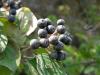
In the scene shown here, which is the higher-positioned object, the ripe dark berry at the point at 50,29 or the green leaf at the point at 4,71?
the ripe dark berry at the point at 50,29

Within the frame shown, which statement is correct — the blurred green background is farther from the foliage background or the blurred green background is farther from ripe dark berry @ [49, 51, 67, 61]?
ripe dark berry @ [49, 51, 67, 61]

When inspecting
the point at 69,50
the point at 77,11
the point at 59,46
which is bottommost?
the point at 77,11

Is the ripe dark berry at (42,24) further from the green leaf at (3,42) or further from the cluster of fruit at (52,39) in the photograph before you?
the green leaf at (3,42)

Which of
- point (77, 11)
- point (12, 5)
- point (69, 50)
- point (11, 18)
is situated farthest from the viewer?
point (77, 11)

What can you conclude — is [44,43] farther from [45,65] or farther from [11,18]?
[11,18]

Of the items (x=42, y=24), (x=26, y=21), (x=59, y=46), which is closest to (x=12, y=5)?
(x=26, y=21)

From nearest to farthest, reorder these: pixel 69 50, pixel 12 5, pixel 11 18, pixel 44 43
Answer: pixel 44 43 < pixel 11 18 < pixel 12 5 < pixel 69 50

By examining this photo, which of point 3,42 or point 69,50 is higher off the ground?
point 3,42

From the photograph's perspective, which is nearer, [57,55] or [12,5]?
[57,55]

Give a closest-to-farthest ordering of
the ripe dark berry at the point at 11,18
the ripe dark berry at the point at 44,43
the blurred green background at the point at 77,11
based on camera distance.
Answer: the ripe dark berry at the point at 44,43 → the ripe dark berry at the point at 11,18 → the blurred green background at the point at 77,11

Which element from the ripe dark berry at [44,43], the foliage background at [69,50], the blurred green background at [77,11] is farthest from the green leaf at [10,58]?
the blurred green background at [77,11]
